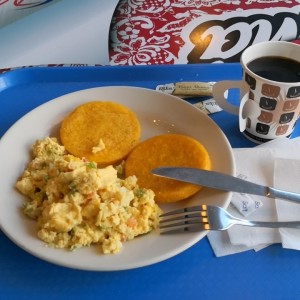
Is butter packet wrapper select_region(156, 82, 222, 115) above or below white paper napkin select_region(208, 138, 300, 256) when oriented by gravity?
above

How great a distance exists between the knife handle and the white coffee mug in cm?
19

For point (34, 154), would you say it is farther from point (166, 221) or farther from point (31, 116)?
point (166, 221)

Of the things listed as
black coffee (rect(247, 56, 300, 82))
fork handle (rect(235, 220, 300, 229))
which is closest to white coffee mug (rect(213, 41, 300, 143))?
black coffee (rect(247, 56, 300, 82))

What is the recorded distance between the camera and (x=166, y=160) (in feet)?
2.81

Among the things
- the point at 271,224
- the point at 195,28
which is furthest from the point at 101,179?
the point at 195,28

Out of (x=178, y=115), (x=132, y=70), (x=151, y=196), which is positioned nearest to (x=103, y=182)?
(x=151, y=196)

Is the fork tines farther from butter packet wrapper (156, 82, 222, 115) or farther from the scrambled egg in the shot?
butter packet wrapper (156, 82, 222, 115)

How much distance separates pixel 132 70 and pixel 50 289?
661mm

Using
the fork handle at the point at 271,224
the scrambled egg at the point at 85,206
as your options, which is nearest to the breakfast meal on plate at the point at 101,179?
the scrambled egg at the point at 85,206

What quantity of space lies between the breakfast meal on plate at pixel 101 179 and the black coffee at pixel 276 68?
0.23 m

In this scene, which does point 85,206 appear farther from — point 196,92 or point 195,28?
point 195,28

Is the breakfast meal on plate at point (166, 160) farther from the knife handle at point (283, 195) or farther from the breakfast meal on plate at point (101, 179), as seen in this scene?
the knife handle at point (283, 195)

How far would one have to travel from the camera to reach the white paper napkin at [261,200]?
760 mm

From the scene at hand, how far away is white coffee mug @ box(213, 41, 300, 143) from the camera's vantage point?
2.87ft
